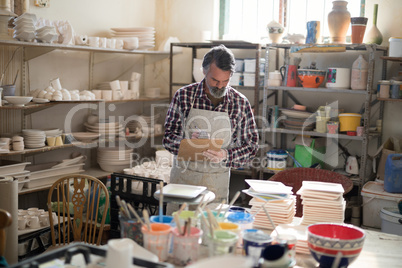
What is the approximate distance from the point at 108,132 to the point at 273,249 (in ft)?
11.1

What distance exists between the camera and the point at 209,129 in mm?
3312

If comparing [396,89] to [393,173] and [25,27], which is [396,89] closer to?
[393,173]

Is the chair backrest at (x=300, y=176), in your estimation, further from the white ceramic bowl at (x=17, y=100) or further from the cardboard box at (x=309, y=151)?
the white ceramic bowl at (x=17, y=100)

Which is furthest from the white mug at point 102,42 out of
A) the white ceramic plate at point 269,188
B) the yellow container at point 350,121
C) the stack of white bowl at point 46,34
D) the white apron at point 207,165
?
the white ceramic plate at point 269,188

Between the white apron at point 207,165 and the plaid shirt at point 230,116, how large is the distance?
44 millimetres

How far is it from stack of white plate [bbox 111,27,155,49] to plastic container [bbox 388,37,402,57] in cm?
250

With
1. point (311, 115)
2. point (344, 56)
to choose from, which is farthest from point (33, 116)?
point (344, 56)

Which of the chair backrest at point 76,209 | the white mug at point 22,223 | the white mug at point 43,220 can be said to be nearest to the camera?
the chair backrest at point 76,209

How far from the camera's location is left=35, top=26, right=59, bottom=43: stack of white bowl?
13.4 ft

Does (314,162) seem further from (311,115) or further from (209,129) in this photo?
(209,129)

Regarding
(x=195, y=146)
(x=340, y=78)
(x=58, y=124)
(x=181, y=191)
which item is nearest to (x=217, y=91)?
(x=195, y=146)

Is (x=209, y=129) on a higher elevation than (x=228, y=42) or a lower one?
lower

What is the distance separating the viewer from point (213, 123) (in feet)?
10.9

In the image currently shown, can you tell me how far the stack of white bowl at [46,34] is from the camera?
4.08 metres
